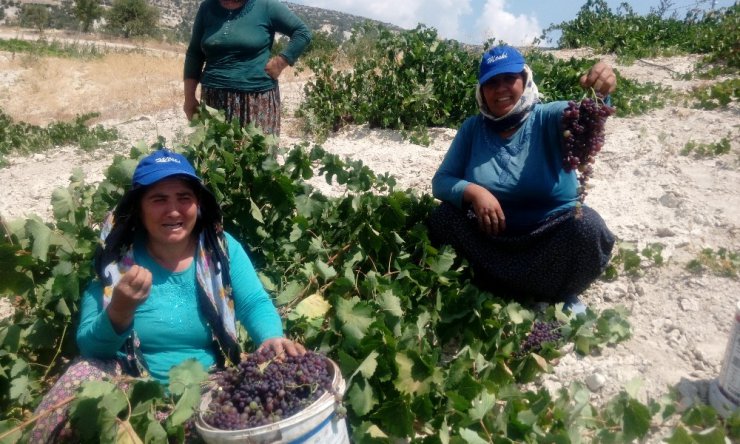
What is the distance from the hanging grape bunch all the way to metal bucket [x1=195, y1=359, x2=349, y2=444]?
60.4 inches

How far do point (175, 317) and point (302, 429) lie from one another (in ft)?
2.73

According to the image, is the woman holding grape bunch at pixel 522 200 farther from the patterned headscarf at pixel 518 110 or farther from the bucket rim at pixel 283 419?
the bucket rim at pixel 283 419

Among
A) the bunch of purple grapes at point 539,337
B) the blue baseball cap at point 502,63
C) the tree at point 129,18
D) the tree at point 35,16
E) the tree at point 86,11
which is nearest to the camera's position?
the bunch of purple grapes at point 539,337

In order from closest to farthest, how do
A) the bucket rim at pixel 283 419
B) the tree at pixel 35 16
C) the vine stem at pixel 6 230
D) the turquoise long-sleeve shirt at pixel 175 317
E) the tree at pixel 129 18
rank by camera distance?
the bucket rim at pixel 283 419
the turquoise long-sleeve shirt at pixel 175 317
the vine stem at pixel 6 230
the tree at pixel 129 18
the tree at pixel 35 16

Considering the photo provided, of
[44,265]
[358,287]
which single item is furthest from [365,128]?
[44,265]

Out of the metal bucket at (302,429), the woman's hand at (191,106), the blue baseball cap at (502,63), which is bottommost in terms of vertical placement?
the metal bucket at (302,429)

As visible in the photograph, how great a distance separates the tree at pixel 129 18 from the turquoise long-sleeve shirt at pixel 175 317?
37104mm

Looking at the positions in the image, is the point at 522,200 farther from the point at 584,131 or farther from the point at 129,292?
the point at 129,292

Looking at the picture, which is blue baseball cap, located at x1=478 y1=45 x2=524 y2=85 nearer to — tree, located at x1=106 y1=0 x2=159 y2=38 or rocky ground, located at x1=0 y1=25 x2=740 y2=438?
rocky ground, located at x1=0 y1=25 x2=740 y2=438

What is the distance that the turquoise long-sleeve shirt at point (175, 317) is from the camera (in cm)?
222

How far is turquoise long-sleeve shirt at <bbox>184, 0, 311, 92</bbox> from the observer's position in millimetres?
3868

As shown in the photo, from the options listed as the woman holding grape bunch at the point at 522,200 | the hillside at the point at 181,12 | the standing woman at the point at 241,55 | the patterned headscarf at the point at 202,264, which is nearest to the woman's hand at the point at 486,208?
the woman holding grape bunch at the point at 522,200

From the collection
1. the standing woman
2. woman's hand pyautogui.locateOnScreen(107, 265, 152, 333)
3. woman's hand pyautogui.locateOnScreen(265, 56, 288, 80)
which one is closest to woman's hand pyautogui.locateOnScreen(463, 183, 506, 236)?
woman's hand pyautogui.locateOnScreen(107, 265, 152, 333)

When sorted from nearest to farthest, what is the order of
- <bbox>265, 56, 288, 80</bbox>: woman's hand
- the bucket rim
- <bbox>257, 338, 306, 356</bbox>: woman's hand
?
1. the bucket rim
2. <bbox>257, 338, 306, 356</bbox>: woman's hand
3. <bbox>265, 56, 288, 80</bbox>: woman's hand
